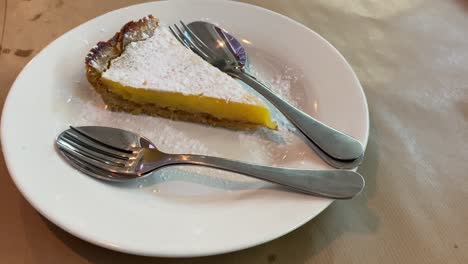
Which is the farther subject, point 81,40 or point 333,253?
point 81,40

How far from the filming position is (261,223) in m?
0.74

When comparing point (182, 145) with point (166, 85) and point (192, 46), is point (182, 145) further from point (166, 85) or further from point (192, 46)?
point (192, 46)

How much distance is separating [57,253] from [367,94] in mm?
816

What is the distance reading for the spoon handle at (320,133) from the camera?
0.85 m

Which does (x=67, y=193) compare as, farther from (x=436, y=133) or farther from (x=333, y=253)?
(x=436, y=133)

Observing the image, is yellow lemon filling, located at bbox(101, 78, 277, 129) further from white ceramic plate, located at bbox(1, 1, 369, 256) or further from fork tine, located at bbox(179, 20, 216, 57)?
fork tine, located at bbox(179, 20, 216, 57)

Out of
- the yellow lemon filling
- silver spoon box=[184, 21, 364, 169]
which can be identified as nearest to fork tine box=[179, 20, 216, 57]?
silver spoon box=[184, 21, 364, 169]

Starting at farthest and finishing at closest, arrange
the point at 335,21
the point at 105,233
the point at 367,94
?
the point at 335,21 < the point at 367,94 < the point at 105,233

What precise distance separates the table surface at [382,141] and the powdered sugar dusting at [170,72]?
0.29m

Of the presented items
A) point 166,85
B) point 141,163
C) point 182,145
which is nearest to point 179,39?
point 166,85

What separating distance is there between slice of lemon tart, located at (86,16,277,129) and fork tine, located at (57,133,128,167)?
0.70 ft

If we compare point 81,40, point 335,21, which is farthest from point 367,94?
point 81,40

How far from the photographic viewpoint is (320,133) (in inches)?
35.5

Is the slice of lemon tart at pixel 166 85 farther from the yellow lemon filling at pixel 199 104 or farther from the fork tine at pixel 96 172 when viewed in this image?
the fork tine at pixel 96 172
